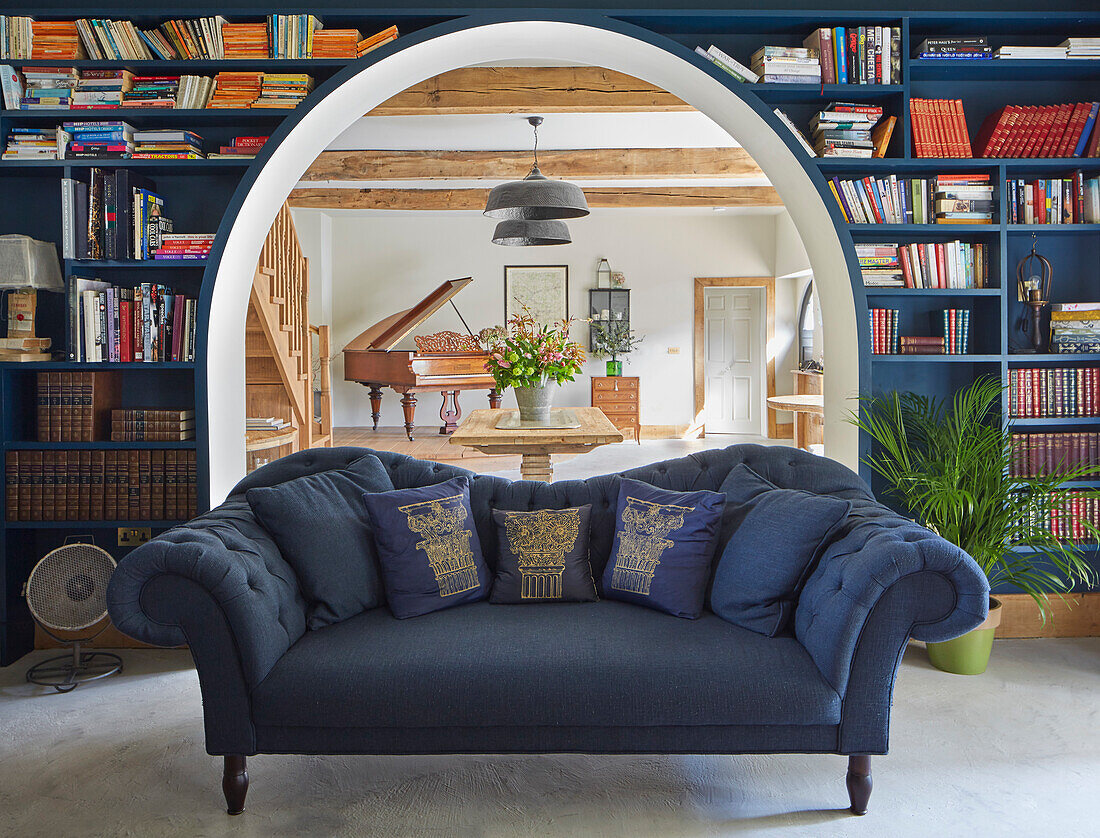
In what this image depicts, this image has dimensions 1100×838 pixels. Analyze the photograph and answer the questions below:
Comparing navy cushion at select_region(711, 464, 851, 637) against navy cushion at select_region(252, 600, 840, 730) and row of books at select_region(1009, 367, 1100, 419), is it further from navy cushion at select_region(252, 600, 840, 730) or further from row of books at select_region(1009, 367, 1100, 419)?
row of books at select_region(1009, 367, 1100, 419)

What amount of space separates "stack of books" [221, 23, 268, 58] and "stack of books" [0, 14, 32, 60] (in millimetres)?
766

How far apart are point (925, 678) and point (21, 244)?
A: 3820 mm

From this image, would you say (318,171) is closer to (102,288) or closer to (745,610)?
(102,288)

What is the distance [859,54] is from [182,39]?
2688mm

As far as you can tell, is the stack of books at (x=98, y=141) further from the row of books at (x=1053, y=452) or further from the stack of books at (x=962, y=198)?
the row of books at (x=1053, y=452)

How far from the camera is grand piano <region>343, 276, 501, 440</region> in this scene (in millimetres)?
8719

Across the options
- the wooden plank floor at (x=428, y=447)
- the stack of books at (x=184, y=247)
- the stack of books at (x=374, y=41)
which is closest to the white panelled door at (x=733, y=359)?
the wooden plank floor at (x=428, y=447)

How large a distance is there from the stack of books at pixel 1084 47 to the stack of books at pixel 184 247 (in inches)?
139

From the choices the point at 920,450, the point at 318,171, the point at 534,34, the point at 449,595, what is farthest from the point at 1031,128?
the point at 318,171

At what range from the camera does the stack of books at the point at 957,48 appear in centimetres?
336

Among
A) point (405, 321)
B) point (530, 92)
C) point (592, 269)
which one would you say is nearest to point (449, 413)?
point (405, 321)

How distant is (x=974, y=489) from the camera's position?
3.19 m

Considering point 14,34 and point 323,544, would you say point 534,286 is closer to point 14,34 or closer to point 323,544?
point 14,34

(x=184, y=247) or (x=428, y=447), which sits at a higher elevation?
(x=184, y=247)
